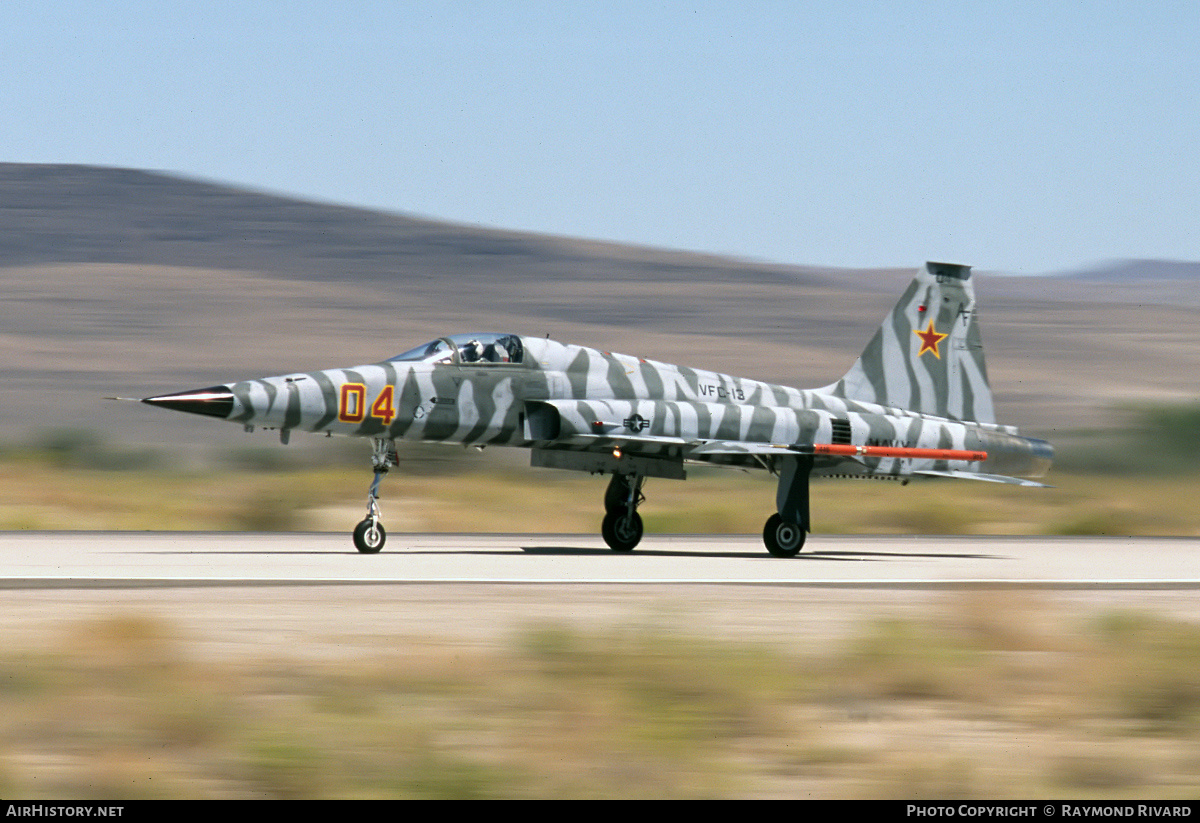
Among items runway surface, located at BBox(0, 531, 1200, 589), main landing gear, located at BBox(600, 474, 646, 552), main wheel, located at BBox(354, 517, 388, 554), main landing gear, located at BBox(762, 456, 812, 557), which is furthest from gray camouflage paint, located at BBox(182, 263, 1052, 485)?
runway surface, located at BBox(0, 531, 1200, 589)

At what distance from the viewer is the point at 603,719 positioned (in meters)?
7.48

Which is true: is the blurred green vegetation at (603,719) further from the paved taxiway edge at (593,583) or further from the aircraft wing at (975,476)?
the aircraft wing at (975,476)

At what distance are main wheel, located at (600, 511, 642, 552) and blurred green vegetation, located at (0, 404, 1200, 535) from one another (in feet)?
15.2

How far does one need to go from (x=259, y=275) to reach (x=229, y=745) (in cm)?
8803

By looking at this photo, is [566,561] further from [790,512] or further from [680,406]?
[790,512]

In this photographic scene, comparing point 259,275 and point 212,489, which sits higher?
point 259,275

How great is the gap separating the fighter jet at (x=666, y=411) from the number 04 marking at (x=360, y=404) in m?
0.02

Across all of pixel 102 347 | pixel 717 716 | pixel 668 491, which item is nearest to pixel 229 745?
pixel 717 716

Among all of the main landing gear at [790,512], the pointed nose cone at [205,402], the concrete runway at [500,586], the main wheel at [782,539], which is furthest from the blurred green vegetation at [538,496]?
the pointed nose cone at [205,402]

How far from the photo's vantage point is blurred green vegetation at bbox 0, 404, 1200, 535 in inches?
1166

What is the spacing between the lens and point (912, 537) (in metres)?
27.3

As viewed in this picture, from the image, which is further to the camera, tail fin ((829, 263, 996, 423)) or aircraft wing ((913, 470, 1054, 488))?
tail fin ((829, 263, 996, 423))

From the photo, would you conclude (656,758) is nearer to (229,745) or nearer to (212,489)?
(229,745)

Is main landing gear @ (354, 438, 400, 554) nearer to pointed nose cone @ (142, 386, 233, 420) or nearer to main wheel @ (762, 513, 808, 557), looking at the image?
pointed nose cone @ (142, 386, 233, 420)
